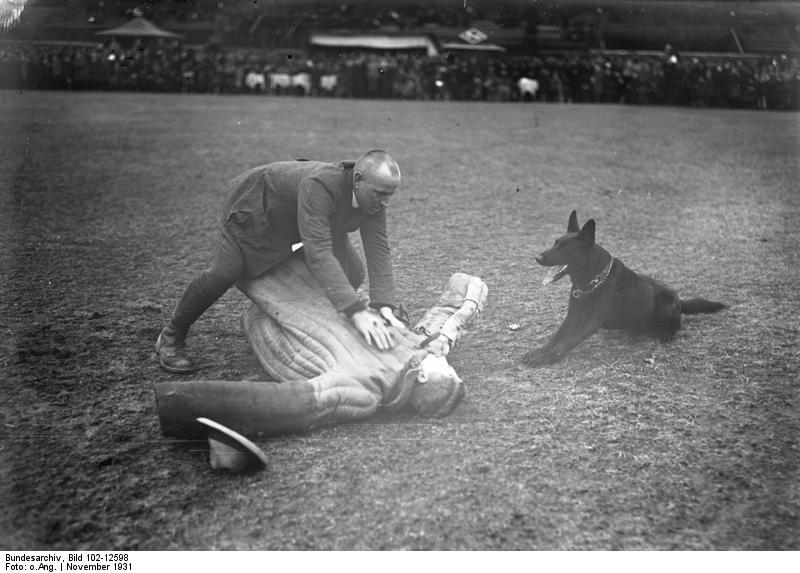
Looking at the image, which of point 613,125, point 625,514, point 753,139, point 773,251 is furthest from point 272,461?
point 613,125

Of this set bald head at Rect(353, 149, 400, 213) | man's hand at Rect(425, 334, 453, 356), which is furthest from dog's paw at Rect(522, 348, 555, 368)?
bald head at Rect(353, 149, 400, 213)

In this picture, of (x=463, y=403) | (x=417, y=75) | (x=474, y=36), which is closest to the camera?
(x=463, y=403)

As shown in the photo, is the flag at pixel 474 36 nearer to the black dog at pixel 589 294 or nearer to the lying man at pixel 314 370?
the black dog at pixel 589 294

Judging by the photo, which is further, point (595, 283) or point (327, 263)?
point (595, 283)

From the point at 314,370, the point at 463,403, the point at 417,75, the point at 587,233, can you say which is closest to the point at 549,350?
the point at 587,233

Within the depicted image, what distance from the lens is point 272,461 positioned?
10.9ft

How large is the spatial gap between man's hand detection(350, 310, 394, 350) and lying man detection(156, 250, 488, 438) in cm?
7

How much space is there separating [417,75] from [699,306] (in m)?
21.8

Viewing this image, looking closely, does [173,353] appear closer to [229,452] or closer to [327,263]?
[327,263]

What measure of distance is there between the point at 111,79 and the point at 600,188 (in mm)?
22303

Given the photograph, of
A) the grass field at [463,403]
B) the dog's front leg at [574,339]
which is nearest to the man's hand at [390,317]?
the grass field at [463,403]

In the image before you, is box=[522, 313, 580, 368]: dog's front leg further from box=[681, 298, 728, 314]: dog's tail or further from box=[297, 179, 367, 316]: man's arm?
box=[297, 179, 367, 316]: man's arm

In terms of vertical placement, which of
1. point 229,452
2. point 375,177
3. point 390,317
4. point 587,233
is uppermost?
point 375,177

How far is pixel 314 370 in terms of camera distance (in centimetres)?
374
